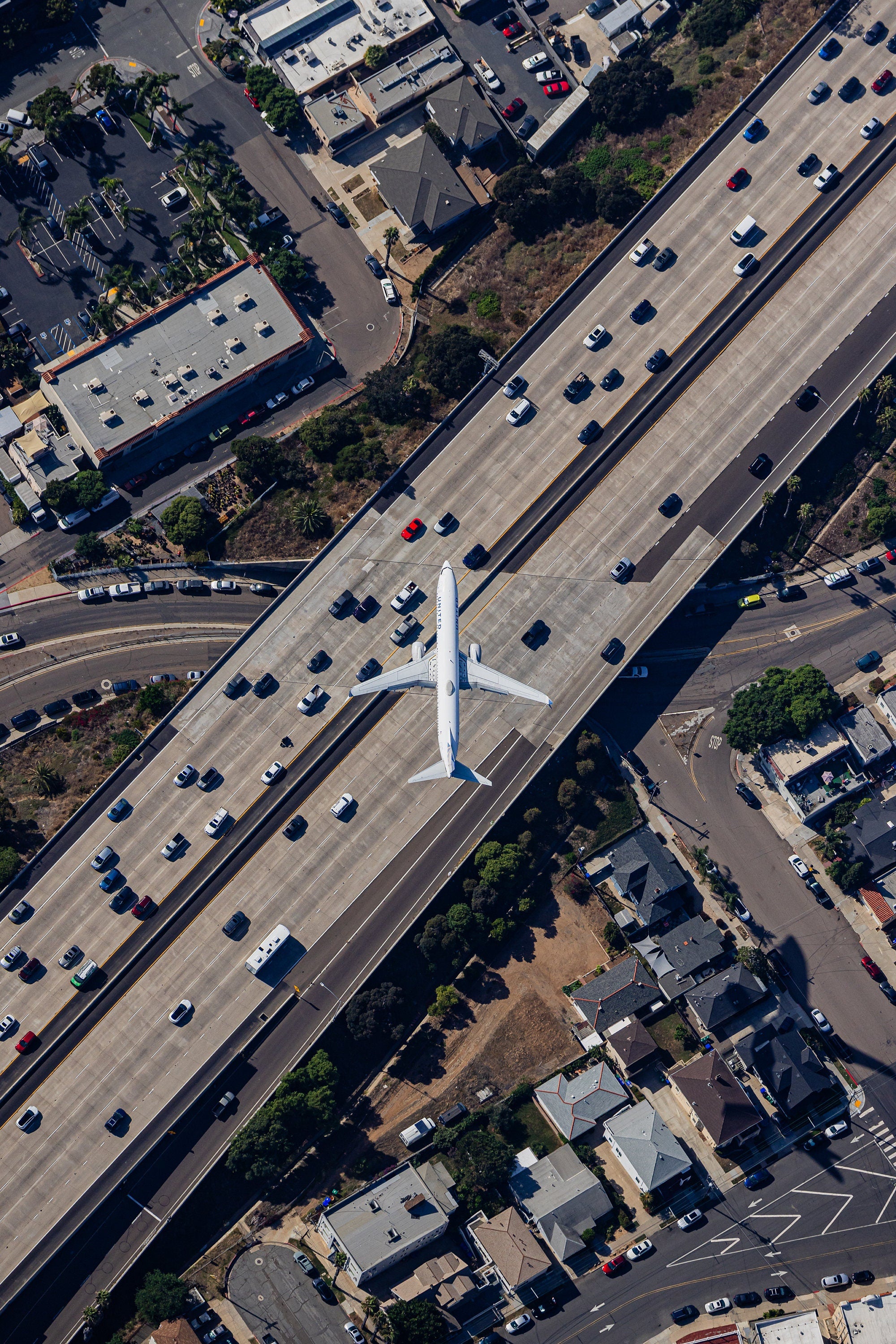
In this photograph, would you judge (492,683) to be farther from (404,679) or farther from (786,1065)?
(786,1065)

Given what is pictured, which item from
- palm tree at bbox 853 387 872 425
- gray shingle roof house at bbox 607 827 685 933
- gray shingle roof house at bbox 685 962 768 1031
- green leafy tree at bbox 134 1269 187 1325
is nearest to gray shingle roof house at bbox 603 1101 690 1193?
gray shingle roof house at bbox 685 962 768 1031

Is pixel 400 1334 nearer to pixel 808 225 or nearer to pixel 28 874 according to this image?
pixel 28 874

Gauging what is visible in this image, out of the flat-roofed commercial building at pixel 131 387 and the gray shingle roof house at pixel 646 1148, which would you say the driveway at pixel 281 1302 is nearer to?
the gray shingle roof house at pixel 646 1148

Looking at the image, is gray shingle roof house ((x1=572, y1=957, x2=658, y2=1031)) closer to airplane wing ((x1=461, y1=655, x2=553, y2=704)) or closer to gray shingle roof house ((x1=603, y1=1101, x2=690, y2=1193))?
gray shingle roof house ((x1=603, y1=1101, x2=690, y2=1193))

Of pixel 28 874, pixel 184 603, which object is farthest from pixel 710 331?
pixel 28 874

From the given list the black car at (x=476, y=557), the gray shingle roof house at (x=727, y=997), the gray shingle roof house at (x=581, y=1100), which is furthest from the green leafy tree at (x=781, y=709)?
the gray shingle roof house at (x=581, y=1100)

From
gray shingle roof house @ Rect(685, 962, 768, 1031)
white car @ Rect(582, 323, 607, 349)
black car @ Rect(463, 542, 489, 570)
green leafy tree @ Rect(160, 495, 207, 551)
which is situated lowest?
gray shingle roof house @ Rect(685, 962, 768, 1031)
